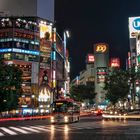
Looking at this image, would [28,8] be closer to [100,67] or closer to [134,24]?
[134,24]

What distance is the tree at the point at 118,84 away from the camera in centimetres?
8059

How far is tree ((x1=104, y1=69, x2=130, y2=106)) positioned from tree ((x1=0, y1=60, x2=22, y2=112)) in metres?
35.1

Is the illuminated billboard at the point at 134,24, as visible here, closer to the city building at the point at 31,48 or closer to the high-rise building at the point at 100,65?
the city building at the point at 31,48

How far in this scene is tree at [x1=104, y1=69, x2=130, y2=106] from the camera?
264 feet

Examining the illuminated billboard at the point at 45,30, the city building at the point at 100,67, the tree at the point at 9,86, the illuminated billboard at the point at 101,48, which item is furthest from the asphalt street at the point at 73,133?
the illuminated billboard at the point at 101,48

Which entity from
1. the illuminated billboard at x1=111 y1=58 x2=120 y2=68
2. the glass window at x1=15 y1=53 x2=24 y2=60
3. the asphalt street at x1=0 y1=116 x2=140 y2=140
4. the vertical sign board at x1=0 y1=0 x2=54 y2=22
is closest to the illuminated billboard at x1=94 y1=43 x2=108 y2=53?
the illuminated billboard at x1=111 y1=58 x2=120 y2=68

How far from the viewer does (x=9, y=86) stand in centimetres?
4641

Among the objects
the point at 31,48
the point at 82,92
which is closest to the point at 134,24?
the point at 31,48

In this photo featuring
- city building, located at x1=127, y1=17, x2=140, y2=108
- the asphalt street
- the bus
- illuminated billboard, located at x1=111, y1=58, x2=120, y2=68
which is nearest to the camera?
the asphalt street

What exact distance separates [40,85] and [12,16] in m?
18.9

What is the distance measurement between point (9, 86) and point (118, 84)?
1574 inches

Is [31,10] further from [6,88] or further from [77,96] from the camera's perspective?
[6,88]

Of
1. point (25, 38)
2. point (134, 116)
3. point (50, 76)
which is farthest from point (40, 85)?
point (134, 116)

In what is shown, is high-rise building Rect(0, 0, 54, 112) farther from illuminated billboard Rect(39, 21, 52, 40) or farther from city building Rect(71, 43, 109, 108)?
city building Rect(71, 43, 109, 108)
